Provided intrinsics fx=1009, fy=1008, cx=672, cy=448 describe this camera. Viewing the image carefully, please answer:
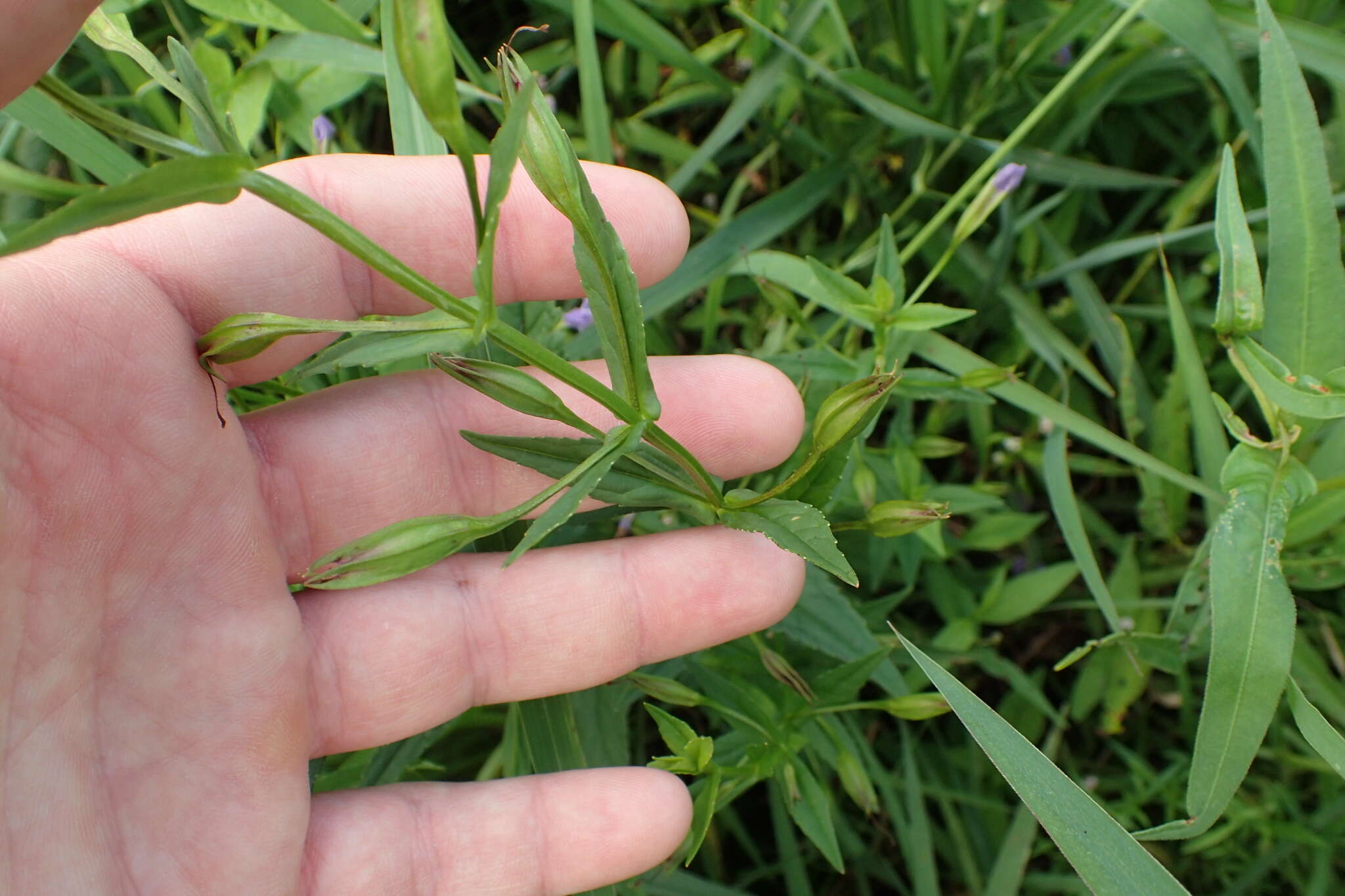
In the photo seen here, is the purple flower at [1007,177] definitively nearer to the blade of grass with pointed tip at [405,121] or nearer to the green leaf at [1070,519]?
the green leaf at [1070,519]

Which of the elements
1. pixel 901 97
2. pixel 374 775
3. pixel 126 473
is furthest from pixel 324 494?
pixel 901 97

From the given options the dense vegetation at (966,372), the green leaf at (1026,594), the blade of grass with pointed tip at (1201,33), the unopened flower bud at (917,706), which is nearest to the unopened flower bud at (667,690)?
the dense vegetation at (966,372)

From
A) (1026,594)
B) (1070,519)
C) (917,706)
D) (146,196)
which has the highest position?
(146,196)

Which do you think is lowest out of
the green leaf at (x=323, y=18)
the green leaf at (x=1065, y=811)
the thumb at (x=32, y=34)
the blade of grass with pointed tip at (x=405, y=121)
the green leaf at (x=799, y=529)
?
the green leaf at (x=1065, y=811)

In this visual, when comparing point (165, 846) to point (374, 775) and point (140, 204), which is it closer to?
point (374, 775)

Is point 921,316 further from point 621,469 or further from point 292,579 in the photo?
point 292,579

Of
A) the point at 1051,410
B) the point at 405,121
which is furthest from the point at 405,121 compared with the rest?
the point at 1051,410
